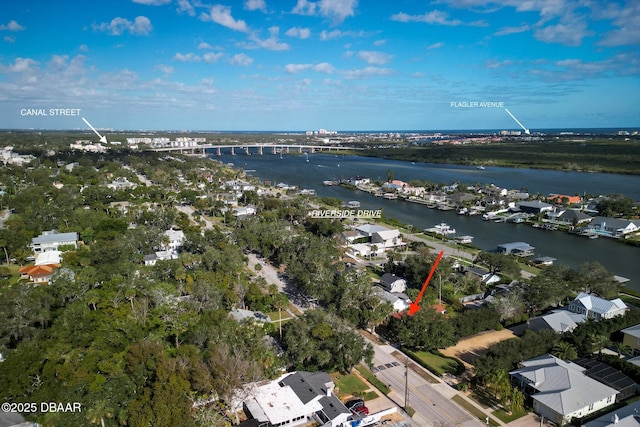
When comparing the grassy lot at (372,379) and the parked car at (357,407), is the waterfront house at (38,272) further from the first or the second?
the parked car at (357,407)

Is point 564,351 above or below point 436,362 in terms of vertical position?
above

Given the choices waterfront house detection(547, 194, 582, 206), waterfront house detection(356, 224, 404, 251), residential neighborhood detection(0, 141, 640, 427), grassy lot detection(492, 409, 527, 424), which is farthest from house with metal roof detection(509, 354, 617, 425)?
waterfront house detection(547, 194, 582, 206)

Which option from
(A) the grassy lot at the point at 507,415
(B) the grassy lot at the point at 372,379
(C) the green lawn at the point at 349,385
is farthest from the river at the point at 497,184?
(C) the green lawn at the point at 349,385

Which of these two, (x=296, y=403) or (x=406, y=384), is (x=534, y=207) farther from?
(x=296, y=403)

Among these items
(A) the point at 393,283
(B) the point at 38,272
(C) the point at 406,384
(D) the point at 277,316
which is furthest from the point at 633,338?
(B) the point at 38,272

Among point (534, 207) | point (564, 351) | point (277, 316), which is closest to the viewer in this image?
point (564, 351)

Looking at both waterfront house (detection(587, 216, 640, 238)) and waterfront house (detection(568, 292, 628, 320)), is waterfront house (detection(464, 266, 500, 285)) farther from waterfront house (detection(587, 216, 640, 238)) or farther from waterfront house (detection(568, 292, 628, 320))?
waterfront house (detection(587, 216, 640, 238))
